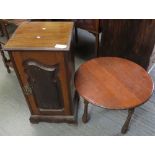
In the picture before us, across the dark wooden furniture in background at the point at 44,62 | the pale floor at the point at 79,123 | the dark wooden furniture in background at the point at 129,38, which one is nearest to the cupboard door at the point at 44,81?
the dark wooden furniture in background at the point at 44,62

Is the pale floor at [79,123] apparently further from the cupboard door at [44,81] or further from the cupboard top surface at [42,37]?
the cupboard top surface at [42,37]

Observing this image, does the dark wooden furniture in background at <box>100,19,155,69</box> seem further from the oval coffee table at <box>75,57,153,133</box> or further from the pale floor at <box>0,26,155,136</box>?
the pale floor at <box>0,26,155,136</box>

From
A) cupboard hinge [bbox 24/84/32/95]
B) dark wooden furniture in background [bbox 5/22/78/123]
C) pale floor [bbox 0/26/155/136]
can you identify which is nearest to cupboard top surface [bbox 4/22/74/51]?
dark wooden furniture in background [bbox 5/22/78/123]

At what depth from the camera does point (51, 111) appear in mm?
1480

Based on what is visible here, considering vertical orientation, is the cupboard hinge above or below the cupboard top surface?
below

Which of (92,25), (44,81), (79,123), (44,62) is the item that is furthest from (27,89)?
(92,25)

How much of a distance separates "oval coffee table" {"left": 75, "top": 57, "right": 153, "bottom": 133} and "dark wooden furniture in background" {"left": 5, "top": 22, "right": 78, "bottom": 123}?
0.16 meters

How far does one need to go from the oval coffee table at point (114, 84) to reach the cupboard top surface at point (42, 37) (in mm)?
342

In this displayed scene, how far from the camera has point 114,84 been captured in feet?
4.25

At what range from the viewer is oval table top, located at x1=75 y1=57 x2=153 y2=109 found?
3.91 ft

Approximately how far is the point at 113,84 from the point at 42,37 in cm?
57

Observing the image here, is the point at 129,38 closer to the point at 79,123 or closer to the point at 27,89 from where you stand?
the point at 79,123

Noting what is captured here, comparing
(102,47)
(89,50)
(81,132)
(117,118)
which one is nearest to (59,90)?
(81,132)

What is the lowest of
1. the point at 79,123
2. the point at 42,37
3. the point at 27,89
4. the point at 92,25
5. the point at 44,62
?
the point at 79,123
